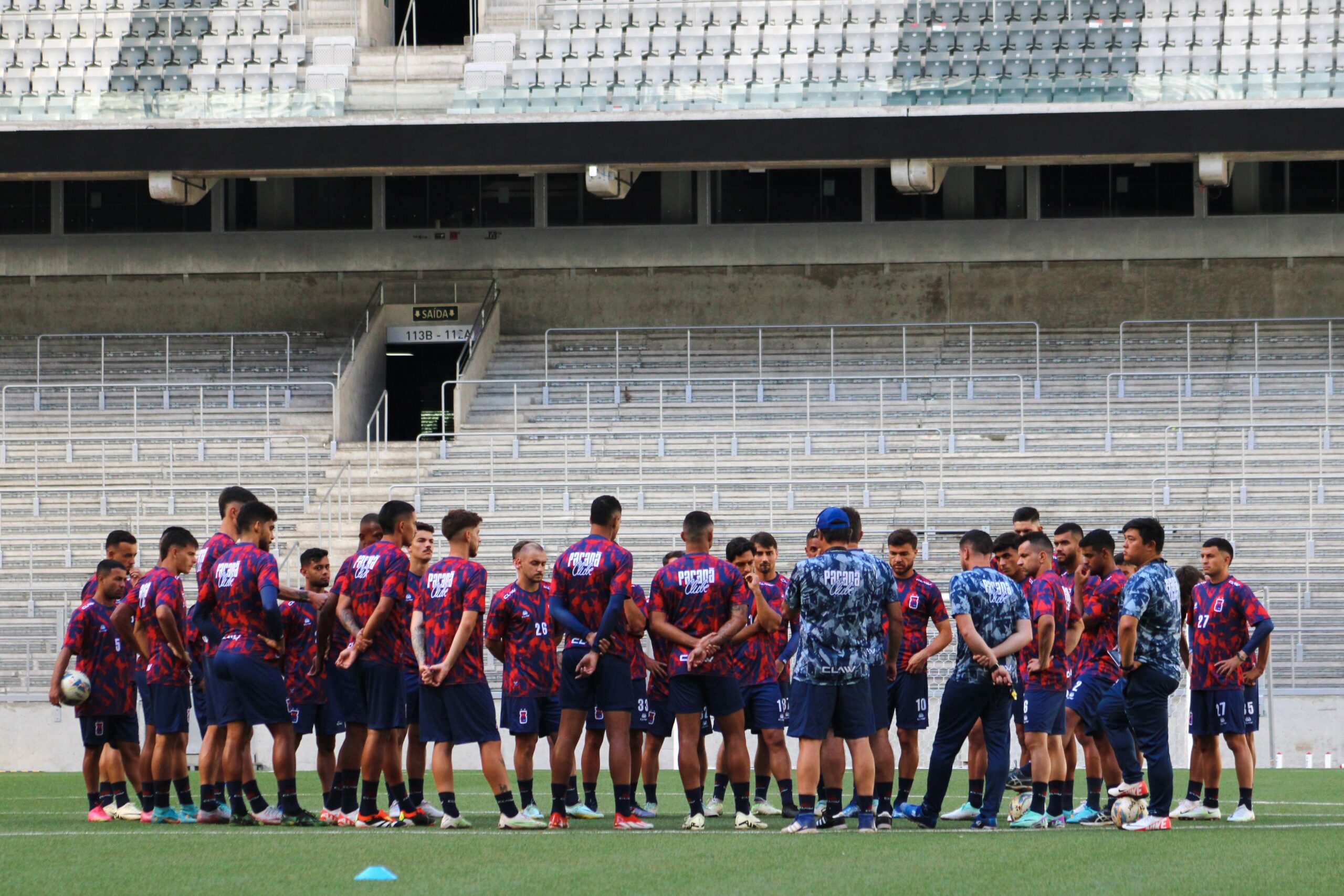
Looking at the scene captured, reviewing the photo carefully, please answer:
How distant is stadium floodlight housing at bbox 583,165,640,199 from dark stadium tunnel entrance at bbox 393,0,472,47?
240 inches

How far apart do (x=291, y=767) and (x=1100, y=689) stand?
18.2 ft

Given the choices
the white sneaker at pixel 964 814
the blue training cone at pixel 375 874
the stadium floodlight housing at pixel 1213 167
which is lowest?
the white sneaker at pixel 964 814

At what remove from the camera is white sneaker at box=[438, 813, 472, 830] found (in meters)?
12.2

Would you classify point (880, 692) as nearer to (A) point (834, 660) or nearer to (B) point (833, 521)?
(A) point (834, 660)

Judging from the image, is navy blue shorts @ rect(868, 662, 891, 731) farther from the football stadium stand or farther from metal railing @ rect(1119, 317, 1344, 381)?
metal railing @ rect(1119, 317, 1344, 381)

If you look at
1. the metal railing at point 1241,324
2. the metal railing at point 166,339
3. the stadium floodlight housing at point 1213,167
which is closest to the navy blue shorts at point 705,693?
the metal railing at point 1241,324

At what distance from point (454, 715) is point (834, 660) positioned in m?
2.56

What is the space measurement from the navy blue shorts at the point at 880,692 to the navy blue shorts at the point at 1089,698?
123cm

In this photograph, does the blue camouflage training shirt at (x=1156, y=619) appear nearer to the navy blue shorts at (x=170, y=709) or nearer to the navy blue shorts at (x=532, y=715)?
the navy blue shorts at (x=532, y=715)

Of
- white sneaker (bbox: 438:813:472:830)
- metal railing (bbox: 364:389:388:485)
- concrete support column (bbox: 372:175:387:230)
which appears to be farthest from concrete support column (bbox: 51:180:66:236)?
white sneaker (bbox: 438:813:472:830)

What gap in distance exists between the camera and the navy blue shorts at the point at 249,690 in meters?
12.3

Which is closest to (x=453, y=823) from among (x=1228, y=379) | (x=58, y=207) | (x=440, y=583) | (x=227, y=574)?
(x=440, y=583)

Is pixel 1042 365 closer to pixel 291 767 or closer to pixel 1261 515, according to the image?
pixel 1261 515

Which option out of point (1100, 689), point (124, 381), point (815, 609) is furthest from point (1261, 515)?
point (124, 381)
